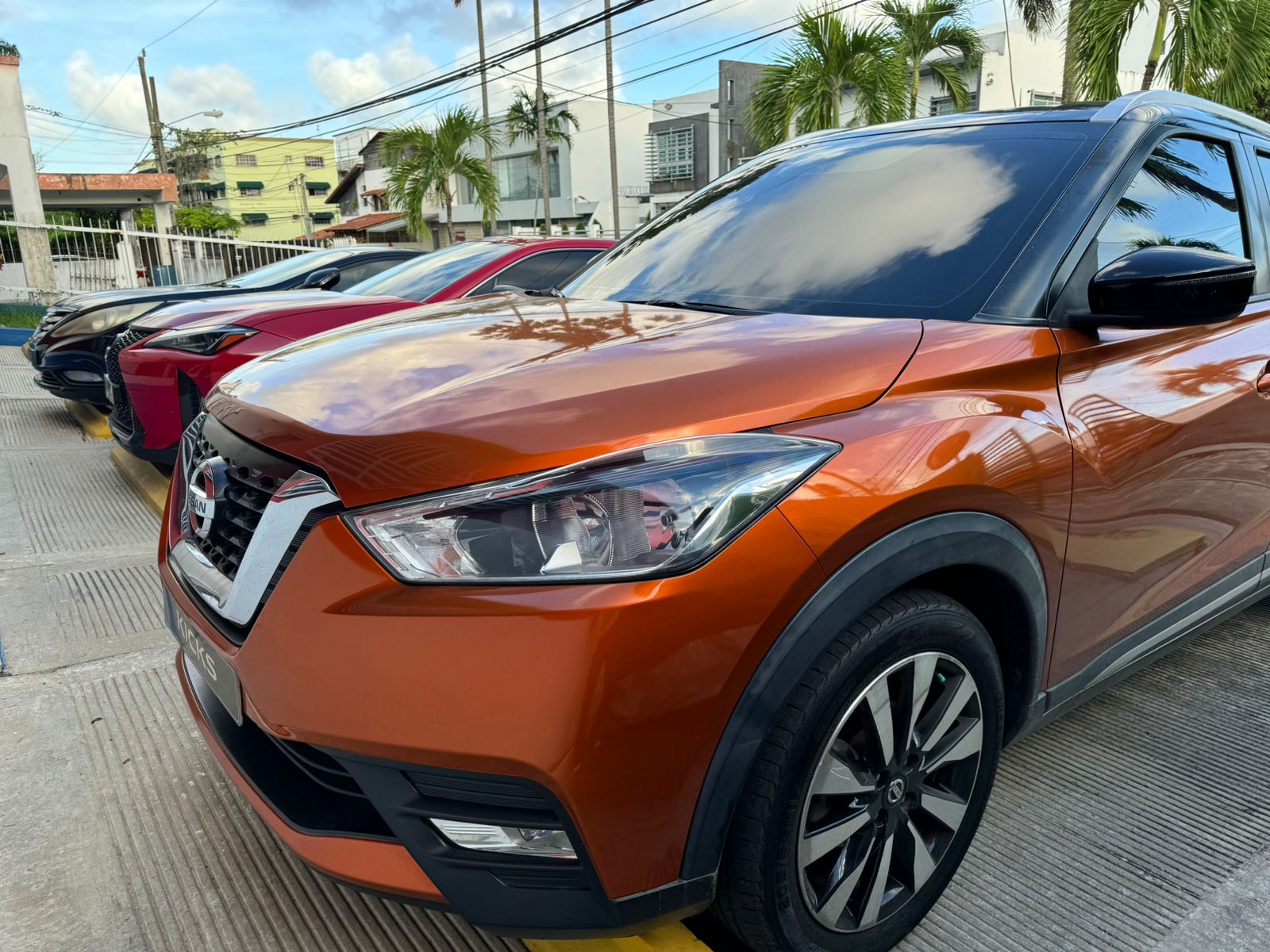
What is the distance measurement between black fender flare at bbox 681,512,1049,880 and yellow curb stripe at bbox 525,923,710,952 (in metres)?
0.44

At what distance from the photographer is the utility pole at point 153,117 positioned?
33.8 meters

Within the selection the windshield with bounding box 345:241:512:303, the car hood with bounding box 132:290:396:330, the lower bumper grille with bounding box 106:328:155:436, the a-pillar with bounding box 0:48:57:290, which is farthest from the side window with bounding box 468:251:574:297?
the a-pillar with bounding box 0:48:57:290

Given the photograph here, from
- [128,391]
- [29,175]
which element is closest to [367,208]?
[29,175]

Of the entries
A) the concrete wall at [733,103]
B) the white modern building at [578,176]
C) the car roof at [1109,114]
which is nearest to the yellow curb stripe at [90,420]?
the car roof at [1109,114]

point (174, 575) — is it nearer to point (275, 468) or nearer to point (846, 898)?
point (275, 468)

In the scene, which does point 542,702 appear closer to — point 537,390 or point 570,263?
point 537,390

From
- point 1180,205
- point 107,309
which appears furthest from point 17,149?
point 1180,205

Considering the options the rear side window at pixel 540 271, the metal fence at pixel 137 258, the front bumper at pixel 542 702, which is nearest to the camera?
the front bumper at pixel 542 702

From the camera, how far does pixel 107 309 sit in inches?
249

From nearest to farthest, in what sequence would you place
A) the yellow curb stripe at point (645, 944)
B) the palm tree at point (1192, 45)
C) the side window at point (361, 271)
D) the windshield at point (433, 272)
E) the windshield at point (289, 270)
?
the yellow curb stripe at point (645, 944)
the windshield at point (433, 272)
the side window at point (361, 271)
the windshield at point (289, 270)
the palm tree at point (1192, 45)

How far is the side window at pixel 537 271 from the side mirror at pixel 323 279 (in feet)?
5.57

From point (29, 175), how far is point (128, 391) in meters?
17.6

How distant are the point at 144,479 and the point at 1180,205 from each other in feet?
16.5

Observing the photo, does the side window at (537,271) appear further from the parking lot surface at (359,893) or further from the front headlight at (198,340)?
the parking lot surface at (359,893)
